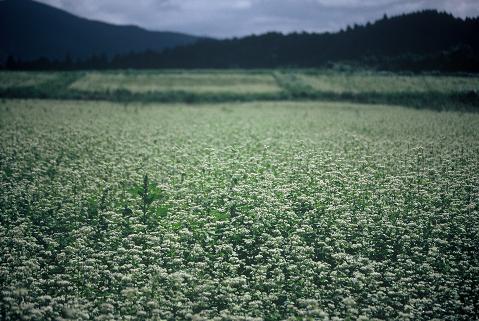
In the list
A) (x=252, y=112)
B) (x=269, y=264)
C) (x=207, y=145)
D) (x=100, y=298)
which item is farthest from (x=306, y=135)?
(x=100, y=298)

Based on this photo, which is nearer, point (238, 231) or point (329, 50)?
point (238, 231)

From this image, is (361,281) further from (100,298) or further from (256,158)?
(256,158)

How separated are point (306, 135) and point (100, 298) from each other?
24446 mm

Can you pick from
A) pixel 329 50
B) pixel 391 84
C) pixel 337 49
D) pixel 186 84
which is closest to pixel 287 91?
pixel 391 84

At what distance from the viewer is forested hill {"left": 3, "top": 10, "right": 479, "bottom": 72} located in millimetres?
102562

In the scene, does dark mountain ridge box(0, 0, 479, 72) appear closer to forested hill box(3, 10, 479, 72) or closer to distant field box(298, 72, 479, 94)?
forested hill box(3, 10, 479, 72)

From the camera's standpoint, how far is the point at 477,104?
48.7 meters

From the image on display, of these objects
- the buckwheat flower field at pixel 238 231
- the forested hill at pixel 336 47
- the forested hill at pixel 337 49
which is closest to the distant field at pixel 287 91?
the forested hill at pixel 337 49

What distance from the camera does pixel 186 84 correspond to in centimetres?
8019

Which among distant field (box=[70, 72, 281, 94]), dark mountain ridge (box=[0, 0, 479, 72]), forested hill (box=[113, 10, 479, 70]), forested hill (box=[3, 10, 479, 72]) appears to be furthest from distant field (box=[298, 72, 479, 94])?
forested hill (box=[113, 10, 479, 70])

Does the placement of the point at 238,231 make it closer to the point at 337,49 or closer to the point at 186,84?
the point at 186,84

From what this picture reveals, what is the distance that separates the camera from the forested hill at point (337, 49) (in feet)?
336

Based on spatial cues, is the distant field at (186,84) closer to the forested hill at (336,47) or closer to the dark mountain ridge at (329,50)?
the dark mountain ridge at (329,50)

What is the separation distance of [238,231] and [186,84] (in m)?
69.3
